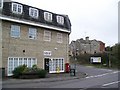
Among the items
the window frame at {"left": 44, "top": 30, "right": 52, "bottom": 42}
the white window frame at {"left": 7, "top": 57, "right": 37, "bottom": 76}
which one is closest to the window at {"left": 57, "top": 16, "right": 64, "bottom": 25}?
the window frame at {"left": 44, "top": 30, "right": 52, "bottom": 42}

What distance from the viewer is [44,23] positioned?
35.7m

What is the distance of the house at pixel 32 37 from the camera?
3048 cm

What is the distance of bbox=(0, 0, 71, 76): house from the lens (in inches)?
1200

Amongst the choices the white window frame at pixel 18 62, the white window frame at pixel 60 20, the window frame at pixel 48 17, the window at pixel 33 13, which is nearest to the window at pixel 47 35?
the window frame at pixel 48 17

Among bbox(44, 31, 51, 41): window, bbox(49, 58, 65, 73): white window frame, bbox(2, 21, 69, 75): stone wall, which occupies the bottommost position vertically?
bbox(49, 58, 65, 73): white window frame

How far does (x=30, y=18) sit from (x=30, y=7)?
1702 millimetres

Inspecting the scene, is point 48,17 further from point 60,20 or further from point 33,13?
point 33,13

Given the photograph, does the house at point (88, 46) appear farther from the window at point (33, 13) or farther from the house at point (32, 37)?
the window at point (33, 13)

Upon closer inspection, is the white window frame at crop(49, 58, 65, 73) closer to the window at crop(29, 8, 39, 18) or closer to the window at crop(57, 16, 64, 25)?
the window at crop(57, 16, 64, 25)

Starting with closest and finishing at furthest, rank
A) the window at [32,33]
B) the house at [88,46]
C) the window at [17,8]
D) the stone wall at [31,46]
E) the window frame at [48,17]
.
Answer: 1. the stone wall at [31,46]
2. the window at [17,8]
3. the window at [32,33]
4. the window frame at [48,17]
5. the house at [88,46]

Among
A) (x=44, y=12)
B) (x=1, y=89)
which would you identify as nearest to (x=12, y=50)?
(x=44, y=12)

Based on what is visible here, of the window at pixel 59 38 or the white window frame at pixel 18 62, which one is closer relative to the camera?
the white window frame at pixel 18 62

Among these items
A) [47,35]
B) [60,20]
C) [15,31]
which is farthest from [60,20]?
[15,31]

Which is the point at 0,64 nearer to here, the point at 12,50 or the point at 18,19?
the point at 12,50
